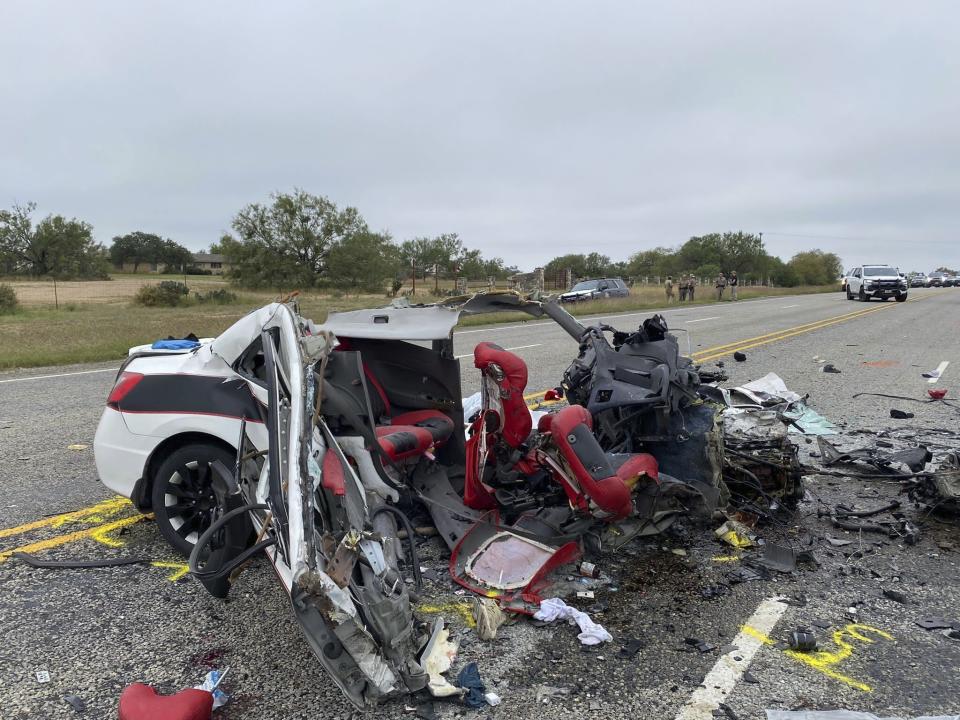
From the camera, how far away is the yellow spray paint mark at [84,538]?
391 cm

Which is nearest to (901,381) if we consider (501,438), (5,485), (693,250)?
(501,438)

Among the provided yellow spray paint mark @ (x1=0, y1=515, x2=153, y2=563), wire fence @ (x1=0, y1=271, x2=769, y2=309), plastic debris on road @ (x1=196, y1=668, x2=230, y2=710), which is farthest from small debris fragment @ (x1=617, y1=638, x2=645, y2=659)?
wire fence @ (x1=0, y1=271, x2=769, y2=309)

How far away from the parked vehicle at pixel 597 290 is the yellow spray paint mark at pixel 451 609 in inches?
1078

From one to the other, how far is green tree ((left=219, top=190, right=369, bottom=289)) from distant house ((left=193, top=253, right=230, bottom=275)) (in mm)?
988

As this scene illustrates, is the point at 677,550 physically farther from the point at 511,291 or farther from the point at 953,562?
the point at 511,291

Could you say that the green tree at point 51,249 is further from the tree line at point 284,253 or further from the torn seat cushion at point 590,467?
the torn seat cushion at point 590,467

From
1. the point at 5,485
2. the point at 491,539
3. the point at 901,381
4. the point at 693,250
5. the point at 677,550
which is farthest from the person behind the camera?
the point at 693,250

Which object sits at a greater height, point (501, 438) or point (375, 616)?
point (501, 438)

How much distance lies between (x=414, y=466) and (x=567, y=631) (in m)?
1.56

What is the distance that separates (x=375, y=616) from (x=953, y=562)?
3429mm

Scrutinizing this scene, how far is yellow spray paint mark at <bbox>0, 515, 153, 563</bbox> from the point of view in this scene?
154 inches

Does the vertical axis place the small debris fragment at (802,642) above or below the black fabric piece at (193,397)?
below

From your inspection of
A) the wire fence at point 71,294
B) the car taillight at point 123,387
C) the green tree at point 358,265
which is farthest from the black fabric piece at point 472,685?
the green tree at point 358,265

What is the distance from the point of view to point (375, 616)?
239 cm
